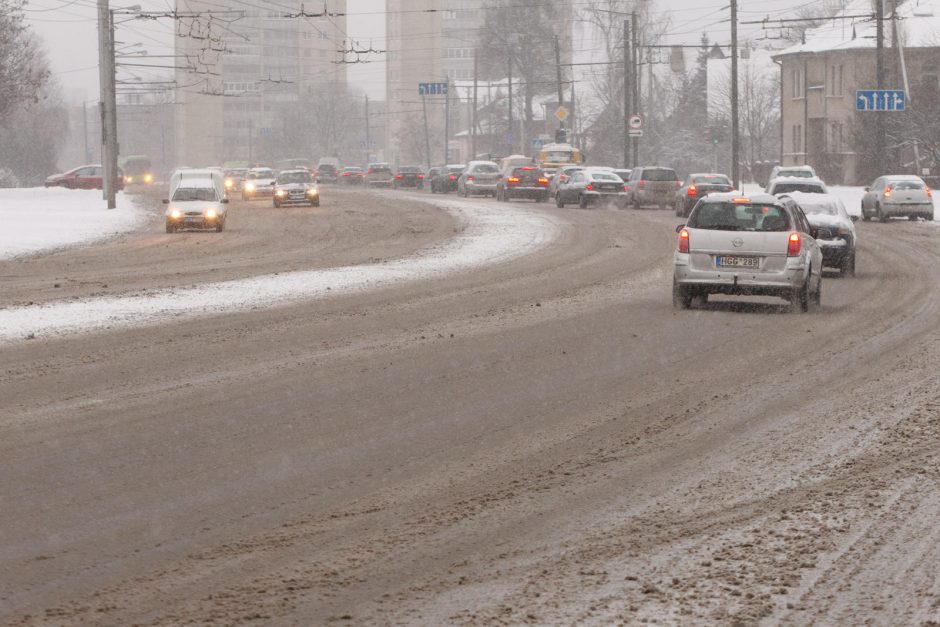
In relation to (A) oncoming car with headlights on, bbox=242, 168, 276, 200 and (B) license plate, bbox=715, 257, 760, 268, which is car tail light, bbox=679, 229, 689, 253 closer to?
(B) license plate, bbox=715, 257, 760, 268

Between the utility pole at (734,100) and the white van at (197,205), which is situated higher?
the utility pole at (734,100)

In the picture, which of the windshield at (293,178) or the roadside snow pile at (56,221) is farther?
the windshield at (293,178)

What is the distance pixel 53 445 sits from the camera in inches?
368

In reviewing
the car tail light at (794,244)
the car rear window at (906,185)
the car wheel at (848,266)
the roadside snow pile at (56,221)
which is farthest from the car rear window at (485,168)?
the car tail light at (794,244)

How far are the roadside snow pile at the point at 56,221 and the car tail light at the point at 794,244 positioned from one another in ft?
59.5

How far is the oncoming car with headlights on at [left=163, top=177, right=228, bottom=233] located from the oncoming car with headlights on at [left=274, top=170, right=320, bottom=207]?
13.9 m

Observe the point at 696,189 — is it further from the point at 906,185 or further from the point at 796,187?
the point at 796,187

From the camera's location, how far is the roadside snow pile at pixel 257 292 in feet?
57.7

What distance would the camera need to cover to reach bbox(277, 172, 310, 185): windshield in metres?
56.4

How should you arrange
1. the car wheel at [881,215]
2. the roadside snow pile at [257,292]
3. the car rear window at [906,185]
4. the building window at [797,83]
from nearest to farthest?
the roadside snow pile at [257,292], the car wheel at [881,215], the car rear window at [906,185], the building window at [797,83]

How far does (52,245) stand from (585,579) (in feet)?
101

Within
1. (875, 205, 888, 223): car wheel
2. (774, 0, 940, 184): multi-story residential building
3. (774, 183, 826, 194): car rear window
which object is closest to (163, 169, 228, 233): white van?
(774, 183, 826, 194): car rear window

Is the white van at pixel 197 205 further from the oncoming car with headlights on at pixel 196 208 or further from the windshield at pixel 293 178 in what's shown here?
the windshield at pixel 293 178

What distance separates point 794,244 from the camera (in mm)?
18578
